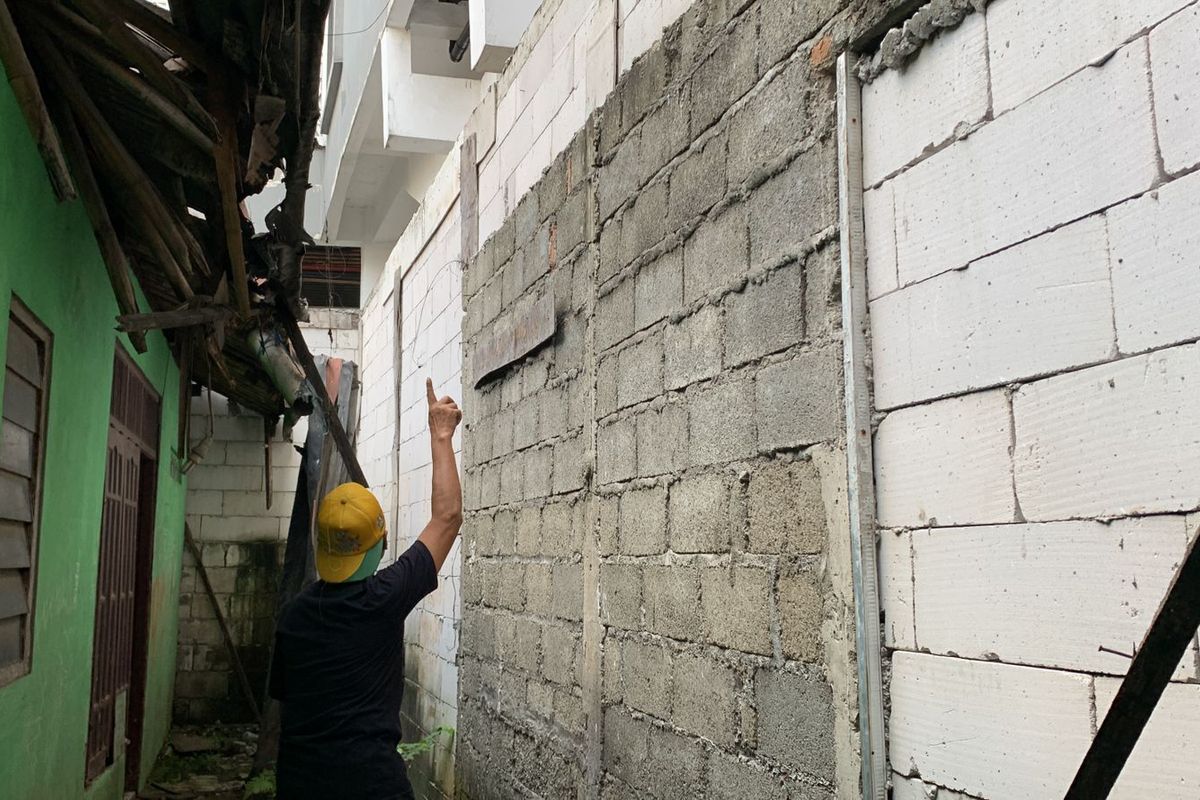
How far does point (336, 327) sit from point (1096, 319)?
33.5ft

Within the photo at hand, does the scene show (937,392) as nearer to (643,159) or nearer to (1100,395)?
(1100,395)

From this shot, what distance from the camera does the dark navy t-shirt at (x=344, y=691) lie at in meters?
2.97

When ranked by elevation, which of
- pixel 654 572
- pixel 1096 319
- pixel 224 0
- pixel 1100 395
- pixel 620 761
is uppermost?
pixel 224 0

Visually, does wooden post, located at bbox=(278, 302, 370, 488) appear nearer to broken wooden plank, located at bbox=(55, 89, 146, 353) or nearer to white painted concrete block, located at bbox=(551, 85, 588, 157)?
broken wooden plank, located at bbox=(55, 89, 146, 353)

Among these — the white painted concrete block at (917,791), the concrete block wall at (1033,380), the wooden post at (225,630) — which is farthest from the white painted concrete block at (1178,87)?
the wooden post at (225,630)

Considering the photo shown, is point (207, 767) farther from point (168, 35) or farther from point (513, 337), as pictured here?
point (168, 35)

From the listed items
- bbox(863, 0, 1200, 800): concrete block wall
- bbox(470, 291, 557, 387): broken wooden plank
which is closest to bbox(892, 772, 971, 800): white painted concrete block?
bbox(863, 0, 1200, 800): concrete block wall

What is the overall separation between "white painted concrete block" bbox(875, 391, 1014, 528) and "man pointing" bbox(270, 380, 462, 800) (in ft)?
4.58

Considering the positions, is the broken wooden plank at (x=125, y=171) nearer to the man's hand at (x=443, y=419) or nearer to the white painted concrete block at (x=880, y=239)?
the man's hand at (x=443, y=419)

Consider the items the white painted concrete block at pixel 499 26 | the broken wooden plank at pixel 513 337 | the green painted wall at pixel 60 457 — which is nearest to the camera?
the green painted wall at pixel 60 457

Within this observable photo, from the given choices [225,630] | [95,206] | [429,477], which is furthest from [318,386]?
[225,630]

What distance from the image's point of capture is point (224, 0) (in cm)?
325

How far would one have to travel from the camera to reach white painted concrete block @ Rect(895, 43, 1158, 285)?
1678mm

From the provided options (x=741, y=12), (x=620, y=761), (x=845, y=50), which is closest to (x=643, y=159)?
(x=741, y=12)
